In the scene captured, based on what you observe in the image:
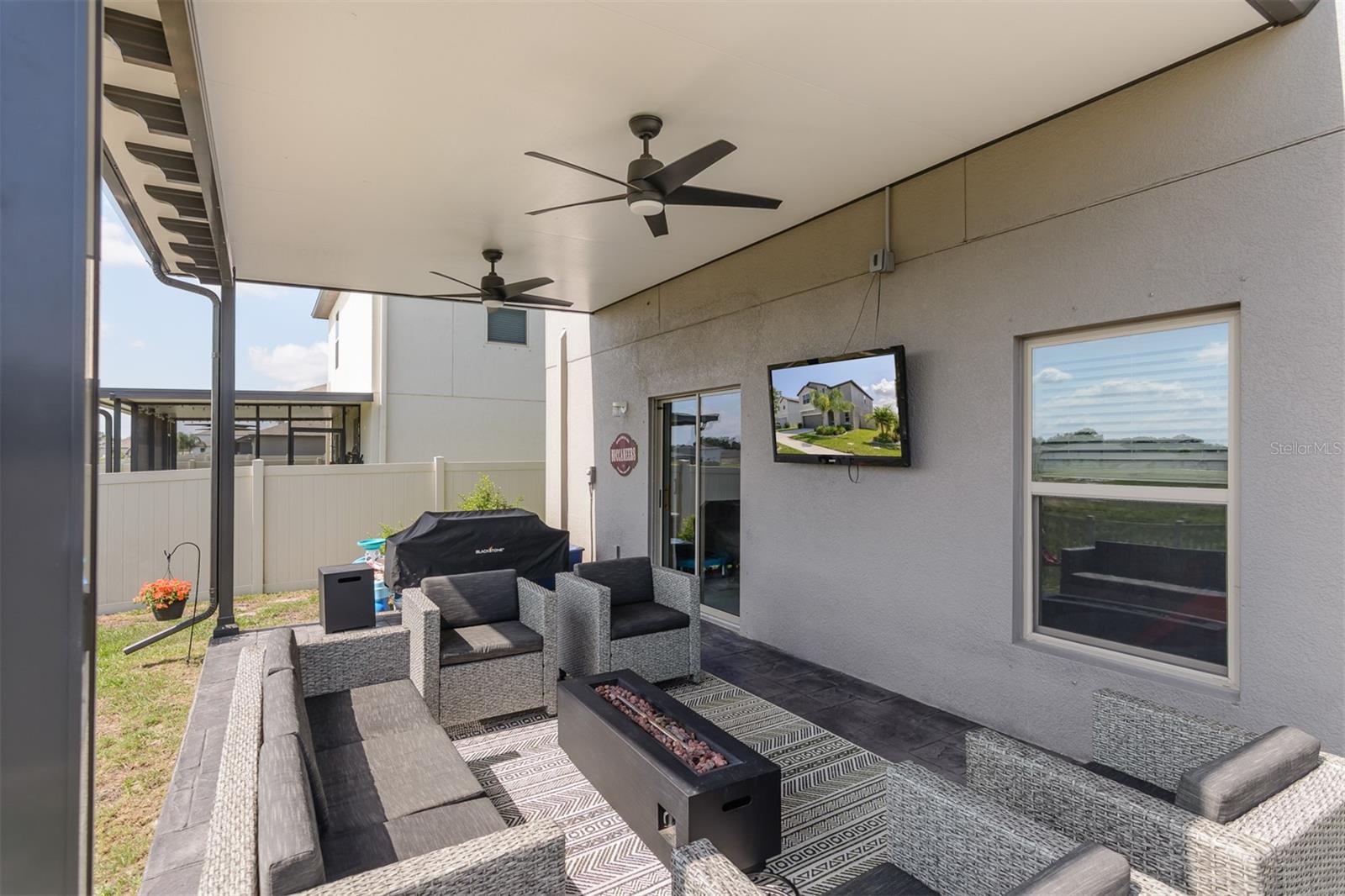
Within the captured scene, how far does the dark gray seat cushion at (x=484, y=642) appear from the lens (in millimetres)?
4008

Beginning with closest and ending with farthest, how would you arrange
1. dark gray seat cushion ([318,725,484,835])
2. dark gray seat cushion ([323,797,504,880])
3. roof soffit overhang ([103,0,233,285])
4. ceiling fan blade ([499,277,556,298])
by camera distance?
dark gray seat cushion ([323,797,504,880]) → dark gray seat cushion ([318,725,484,835]) → roof soffit overhang ([103,0,233,285]) → ceiling fan blade ([499,277,556,298])

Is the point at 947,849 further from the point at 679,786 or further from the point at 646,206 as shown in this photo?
the point at 646,206

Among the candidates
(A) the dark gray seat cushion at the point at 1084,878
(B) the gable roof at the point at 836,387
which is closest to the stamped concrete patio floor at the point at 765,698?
(A) the dark gray seat cushion at the point at 1084,878

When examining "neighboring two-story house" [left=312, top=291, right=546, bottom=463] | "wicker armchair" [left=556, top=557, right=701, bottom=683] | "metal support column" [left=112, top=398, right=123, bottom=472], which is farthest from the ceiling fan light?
"metal support column" [left=112, top=398, right=123, bottom=472]

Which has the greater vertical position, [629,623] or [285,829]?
[285,829]

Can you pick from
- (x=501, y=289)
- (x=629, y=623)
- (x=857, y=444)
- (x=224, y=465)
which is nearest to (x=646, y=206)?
(x=857, y=444)

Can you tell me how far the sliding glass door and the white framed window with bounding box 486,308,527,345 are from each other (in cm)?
596

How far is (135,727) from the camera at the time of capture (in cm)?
417

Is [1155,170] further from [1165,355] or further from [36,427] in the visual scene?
[36,427]

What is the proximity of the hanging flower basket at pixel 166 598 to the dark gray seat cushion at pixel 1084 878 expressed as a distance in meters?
6.98

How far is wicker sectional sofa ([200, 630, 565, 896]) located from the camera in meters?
1.66

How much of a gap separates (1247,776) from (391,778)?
283 cm

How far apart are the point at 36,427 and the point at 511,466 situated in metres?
9.54

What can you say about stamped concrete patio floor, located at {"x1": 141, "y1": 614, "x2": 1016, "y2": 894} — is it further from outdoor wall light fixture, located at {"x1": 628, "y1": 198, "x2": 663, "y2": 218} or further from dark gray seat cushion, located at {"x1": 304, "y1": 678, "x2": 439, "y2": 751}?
outdoor wall light fixture, located at {"x1": 628, "y1": 198, "x2": 663, "y2": 218}
